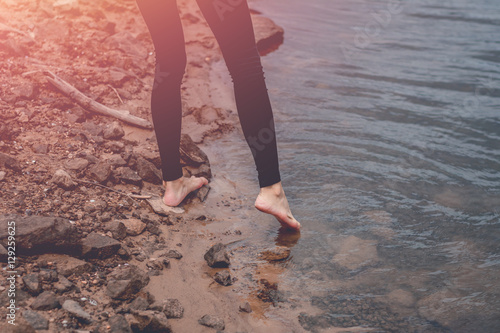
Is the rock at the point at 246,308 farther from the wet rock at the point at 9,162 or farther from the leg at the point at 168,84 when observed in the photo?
the wet rock at the point at 9,162

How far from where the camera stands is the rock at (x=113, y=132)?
10.9ft

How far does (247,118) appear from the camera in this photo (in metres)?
2.33

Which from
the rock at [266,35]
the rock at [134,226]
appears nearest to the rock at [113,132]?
the rock at [134,226]

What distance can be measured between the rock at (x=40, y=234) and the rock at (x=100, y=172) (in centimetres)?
65

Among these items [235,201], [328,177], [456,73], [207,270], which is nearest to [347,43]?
[456,73]

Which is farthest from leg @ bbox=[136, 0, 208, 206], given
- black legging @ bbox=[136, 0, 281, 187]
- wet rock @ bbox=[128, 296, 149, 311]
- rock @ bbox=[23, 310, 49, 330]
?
rock @ bbox=[23, 310, 49, 330]

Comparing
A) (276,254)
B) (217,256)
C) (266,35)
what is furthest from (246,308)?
(266,35)

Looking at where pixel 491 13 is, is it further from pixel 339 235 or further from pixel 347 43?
pixel 339 235

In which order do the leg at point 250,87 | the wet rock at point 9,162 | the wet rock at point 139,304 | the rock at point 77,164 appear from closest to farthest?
1. the wet rock at point 139,304
2. the leg at point 250,87
3. the wet rock at point 9,162
4. the rock at point 77,164

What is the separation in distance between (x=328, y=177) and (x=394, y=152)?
723 mm

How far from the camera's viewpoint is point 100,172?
2.77m

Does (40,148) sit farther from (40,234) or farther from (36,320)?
(36,320)

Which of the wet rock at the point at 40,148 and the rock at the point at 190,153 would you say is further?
the rock at the point at 190,153

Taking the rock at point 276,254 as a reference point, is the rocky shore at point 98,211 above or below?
above
